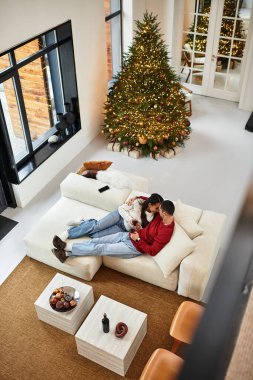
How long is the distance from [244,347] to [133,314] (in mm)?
3472

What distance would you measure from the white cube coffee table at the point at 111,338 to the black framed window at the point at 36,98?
7.92ft

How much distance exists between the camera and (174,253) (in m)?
4.24

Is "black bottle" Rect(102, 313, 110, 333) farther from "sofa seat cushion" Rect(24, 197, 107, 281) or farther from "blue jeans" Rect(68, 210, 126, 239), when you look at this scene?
"blue jeans" Rect(68, 210, 126, 239)

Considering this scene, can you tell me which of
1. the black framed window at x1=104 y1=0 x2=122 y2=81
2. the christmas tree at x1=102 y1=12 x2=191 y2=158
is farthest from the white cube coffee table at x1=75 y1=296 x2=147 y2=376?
the black framed window at x1=104 y1=0 x2=122 y2=81

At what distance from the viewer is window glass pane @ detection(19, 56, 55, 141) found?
18.1ft

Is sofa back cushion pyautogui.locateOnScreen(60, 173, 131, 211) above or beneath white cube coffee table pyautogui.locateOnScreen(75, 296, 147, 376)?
above

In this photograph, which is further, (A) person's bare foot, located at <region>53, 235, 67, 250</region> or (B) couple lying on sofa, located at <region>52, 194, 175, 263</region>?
(A) person's bare foot, located at <region>53, 235, 67, 250</region>

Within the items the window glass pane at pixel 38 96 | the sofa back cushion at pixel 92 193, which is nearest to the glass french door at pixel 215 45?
the window glass pane at pixel 38 96

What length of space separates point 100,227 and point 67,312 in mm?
1117

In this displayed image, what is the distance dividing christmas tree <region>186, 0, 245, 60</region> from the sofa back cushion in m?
4.13

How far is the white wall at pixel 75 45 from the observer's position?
4.69 m

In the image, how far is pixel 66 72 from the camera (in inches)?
241

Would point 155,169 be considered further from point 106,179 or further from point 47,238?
point 47,238

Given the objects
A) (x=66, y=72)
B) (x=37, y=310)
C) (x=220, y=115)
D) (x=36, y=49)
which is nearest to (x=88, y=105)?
(x=66, y=72)
